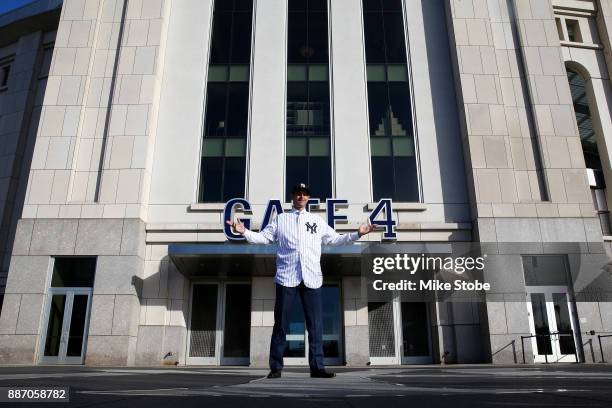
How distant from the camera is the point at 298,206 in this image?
4969mm

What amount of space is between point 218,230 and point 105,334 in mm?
4617

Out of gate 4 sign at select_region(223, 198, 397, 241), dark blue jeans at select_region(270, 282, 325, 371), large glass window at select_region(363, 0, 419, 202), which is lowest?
dark blue jeans at select_region(270, 282, 325, 371)

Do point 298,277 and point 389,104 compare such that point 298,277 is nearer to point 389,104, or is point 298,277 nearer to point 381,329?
point 381,329

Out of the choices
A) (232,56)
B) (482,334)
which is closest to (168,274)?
(232,56)

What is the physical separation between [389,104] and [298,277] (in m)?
13.0

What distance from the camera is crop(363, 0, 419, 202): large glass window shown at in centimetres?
1561

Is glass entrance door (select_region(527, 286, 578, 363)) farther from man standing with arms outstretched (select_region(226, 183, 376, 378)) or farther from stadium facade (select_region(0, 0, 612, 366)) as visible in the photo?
man standing with arms outstretched (select_region(226, 183, 376, 378))

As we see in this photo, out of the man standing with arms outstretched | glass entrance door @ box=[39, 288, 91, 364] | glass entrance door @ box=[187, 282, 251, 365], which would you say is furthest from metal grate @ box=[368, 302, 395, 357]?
the man standing with arms outstretched

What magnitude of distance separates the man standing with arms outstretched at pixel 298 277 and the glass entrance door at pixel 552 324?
11.4 meters

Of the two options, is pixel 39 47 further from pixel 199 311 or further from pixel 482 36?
pixel 482 36

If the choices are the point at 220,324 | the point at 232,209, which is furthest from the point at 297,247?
the point at 220,324

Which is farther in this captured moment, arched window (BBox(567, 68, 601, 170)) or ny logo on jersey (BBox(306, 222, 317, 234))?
arched window (BBox(567, 68, 601, 170))

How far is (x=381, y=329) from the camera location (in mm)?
14875

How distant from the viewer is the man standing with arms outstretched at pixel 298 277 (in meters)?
4.62
